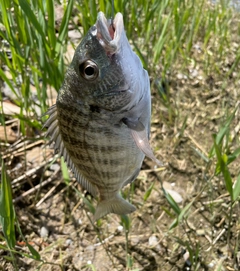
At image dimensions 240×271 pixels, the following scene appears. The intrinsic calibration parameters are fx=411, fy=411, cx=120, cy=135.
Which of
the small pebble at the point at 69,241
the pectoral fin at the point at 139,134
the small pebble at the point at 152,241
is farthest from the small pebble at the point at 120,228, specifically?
the pectoral fin at the point at 139,134

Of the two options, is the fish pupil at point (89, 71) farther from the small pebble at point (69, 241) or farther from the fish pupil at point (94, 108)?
the small pebble at point (69, 241)

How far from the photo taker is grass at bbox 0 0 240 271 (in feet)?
5.86

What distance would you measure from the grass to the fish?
0.31 metres

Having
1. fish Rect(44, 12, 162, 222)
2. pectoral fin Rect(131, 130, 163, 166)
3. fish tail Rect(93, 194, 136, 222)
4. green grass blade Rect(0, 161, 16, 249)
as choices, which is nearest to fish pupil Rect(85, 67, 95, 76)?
fish Rect(44, 12, 162, 222)

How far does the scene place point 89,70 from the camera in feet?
3.94

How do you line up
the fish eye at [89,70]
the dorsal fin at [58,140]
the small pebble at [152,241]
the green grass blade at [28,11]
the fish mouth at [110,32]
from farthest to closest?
the small pebble at [152,241], the green grass blade at [28,11], the dorsal fin at [58,140], the fish eye at [89,70], the fish mouth at [110,32]

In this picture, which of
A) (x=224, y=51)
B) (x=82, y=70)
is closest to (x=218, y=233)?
Answer: (x=82, y=70)

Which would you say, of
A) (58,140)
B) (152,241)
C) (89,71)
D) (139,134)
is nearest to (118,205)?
(58,140)

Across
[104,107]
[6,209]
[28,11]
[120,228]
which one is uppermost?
[28,11]

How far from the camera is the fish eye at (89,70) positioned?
118 centimetres

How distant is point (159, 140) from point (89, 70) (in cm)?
163

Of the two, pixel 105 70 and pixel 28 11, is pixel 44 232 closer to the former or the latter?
pixel 28 11

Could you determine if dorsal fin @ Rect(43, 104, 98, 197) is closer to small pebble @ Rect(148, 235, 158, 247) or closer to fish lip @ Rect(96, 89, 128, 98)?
fish lip @ Rect(96, 89, 128, 98)

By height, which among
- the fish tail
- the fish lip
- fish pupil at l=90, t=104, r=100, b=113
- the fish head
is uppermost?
the fish head
